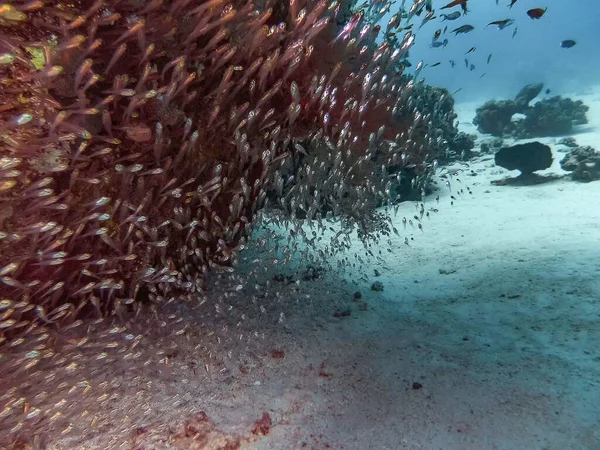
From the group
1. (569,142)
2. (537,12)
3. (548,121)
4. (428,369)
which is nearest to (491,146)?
(569,142)

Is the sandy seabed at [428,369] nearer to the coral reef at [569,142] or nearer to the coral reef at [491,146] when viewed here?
the coral reef at [569,142]

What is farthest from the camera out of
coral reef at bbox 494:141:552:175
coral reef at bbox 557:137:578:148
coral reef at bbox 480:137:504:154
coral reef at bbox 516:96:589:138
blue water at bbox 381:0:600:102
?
blue water at bbox 381:0:600:102

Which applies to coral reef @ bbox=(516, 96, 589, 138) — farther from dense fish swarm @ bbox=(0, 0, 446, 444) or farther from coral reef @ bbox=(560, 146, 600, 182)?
dense fish swarm @ bbox=(0, 0, 446, 444)

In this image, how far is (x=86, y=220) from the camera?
4172mm

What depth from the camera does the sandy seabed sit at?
3.33m

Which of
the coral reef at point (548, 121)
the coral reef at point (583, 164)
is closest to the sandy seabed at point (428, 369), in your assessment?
the coral reef at point (583, 164)

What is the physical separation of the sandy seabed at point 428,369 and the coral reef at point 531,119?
16115 millimetres

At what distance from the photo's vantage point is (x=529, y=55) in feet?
219

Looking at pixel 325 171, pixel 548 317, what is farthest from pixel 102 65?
pixel 548 317

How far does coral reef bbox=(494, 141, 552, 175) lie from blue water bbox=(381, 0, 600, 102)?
250 inches

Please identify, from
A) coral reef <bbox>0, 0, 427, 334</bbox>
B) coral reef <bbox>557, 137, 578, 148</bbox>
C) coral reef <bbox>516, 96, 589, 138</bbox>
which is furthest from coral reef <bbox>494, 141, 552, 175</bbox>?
coral reef <bbox>0, 0, 427, 334</bbox>

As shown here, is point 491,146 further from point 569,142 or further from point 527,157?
point 527,157

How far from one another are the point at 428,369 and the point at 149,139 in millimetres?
3841

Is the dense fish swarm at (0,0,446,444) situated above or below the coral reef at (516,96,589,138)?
below
